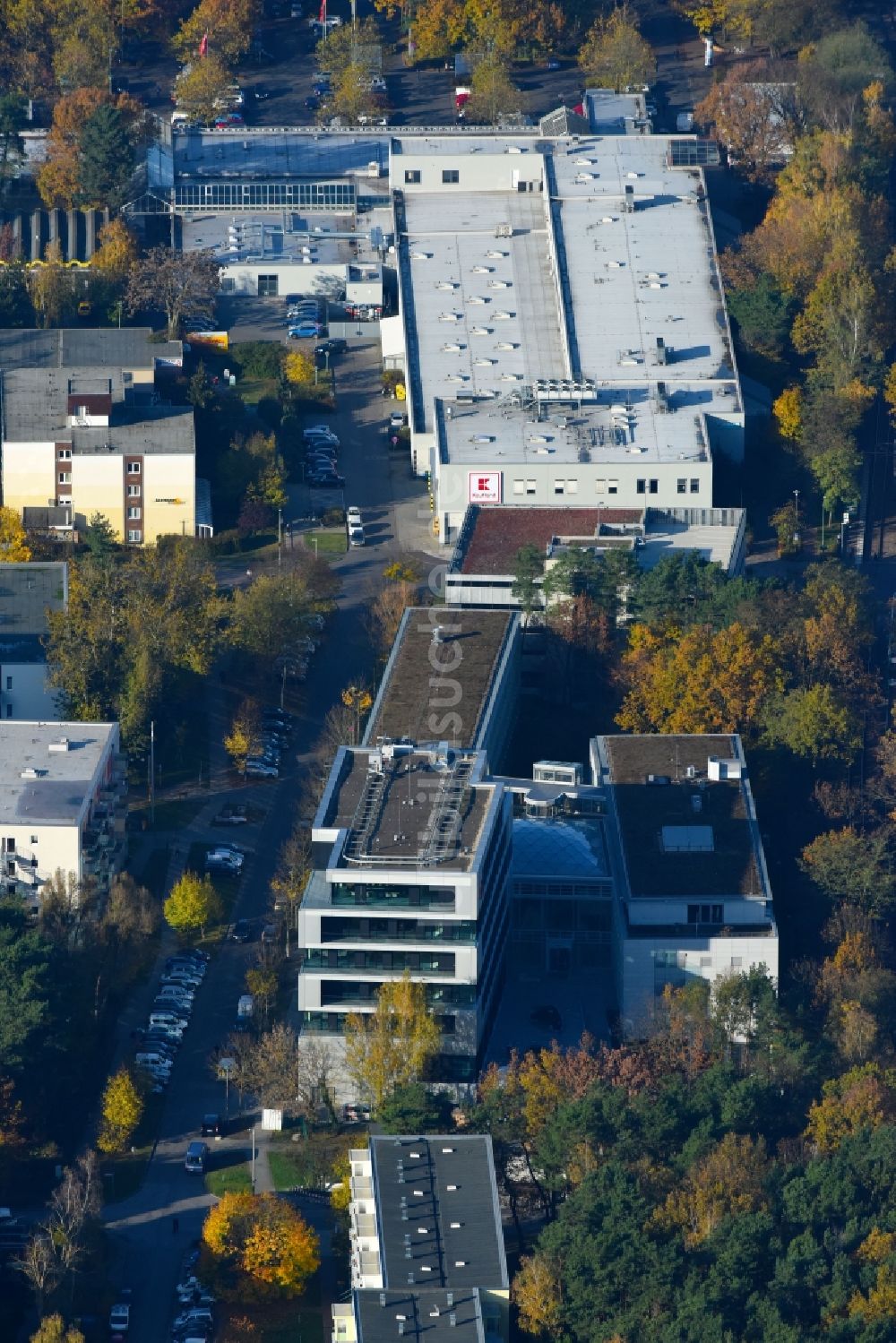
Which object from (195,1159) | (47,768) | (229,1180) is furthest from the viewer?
(47,768)

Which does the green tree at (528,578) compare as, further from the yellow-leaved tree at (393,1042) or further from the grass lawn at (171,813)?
the yellow-leaved tree at (393,1042)

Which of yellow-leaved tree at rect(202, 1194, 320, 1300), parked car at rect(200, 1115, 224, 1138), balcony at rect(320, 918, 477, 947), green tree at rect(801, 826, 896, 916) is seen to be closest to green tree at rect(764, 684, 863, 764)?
green tree at rect(801, 826, 896, 916)

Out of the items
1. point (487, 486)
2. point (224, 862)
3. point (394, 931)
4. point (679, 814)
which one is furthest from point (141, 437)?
point (394, 931)

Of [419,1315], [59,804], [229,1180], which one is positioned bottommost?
[419,1315]

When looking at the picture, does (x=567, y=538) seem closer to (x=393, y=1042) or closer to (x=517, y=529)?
(x=517, y=529)

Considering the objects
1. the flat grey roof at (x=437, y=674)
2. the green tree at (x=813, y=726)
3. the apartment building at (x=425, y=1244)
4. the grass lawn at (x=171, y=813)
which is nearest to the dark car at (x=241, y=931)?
the grass lawn at (x=171, y=813)
